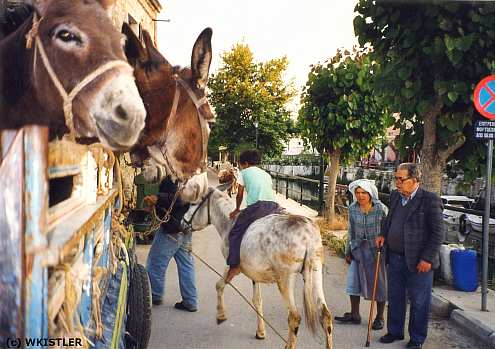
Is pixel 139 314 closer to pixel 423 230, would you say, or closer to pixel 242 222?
pixel 242 222

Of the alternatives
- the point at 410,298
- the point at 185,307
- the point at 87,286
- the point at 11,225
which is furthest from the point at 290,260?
the point at 11,225

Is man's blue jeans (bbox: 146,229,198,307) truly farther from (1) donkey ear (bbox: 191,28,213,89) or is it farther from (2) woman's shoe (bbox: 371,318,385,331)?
(1) donkey ear (bbox: 191,28,213,89)

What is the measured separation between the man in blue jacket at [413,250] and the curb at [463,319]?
0.72 metres

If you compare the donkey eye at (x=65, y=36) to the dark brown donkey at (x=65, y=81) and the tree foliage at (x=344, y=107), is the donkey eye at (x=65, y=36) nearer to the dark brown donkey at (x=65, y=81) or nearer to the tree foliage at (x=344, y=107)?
the dark brown donkey at (x=65, y=81)

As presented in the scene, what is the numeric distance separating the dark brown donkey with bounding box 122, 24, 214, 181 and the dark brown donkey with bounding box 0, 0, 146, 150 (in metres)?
1.15

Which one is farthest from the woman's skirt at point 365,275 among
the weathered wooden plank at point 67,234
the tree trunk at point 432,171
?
the weathered wooden plank at point 67,234

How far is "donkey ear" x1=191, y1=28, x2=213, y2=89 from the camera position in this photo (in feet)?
Result: 9.03

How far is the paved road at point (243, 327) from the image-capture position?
189 inches

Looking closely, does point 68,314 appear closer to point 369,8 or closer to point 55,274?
point 55,274

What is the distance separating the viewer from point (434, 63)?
20.5 ft

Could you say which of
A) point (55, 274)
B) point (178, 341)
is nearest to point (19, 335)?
point (55, 274)

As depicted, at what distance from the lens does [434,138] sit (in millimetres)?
6730

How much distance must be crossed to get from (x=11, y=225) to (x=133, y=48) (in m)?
1.72

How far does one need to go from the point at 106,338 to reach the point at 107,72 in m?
1.33
